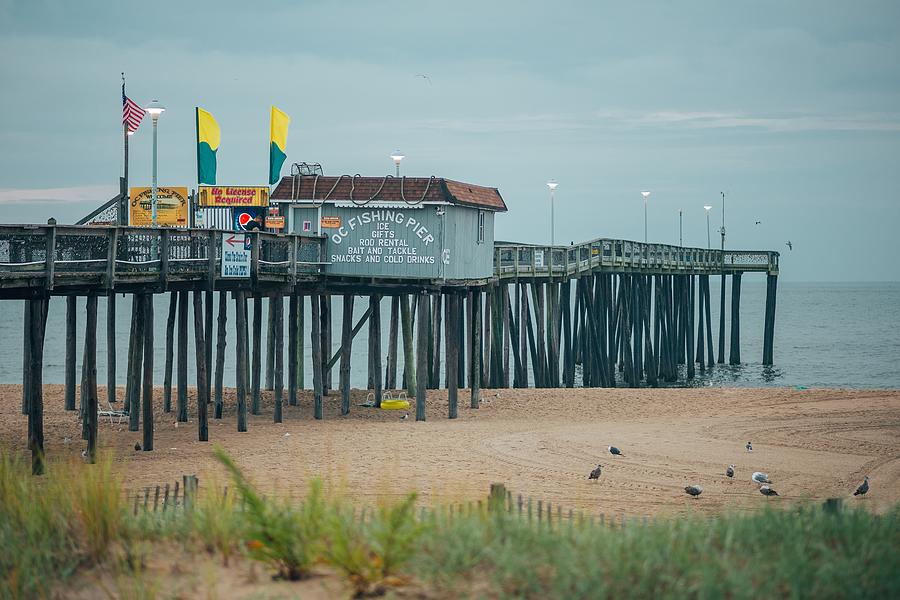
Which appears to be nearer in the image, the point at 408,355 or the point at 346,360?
the point at 346,360

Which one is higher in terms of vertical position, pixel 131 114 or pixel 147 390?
pixel 131 114

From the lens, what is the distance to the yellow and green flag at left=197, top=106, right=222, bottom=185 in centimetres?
2461

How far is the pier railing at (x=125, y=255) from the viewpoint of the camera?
15.7 metres

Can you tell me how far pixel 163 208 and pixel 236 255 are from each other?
4.54 meters

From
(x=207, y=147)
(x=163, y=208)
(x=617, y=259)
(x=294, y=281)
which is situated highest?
(x=207, y=147)

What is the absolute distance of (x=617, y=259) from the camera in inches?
1687

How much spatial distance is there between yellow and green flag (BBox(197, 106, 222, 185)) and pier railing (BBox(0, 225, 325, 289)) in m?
3.32

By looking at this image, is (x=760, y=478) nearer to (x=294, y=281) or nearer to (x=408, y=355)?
(x=294, y=281)

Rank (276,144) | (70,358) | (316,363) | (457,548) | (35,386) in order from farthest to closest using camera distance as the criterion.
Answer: (276,144) < (70,358) < (316,363) < (35,386) < (457,548)

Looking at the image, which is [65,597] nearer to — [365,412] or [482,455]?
[482,455]

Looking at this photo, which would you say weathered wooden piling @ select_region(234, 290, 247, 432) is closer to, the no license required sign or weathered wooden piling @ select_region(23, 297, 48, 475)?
the no license required sign

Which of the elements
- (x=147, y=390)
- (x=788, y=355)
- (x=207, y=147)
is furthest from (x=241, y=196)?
(x=788, y=355)

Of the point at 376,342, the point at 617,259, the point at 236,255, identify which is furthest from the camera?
the point at 617,259

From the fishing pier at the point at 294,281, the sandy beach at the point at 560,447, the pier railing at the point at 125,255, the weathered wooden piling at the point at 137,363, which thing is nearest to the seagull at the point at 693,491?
the sandy beach at the point at 560,447
